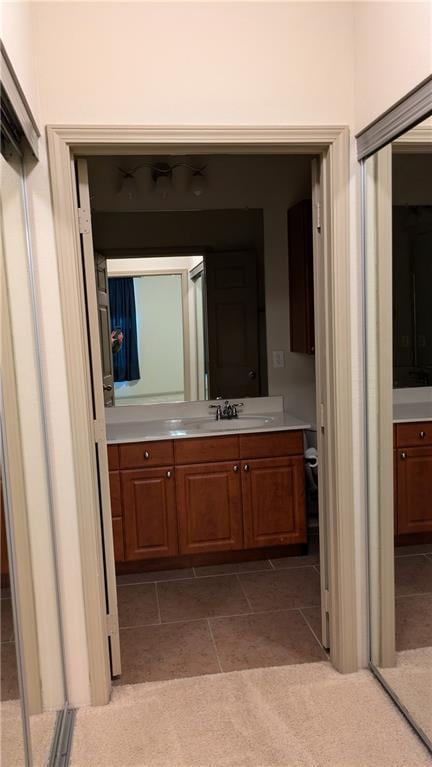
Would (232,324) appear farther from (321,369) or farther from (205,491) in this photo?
(321,369)

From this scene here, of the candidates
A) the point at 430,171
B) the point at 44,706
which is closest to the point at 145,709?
the point at 44,706

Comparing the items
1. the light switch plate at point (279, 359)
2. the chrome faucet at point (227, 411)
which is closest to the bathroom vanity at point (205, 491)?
the chrome faucet at point (227, 411)

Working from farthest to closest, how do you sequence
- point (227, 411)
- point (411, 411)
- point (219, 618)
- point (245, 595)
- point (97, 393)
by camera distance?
point (227, 411)
point (245, 595)
point (219, 618)
point (97, 393)
point (411, 411)

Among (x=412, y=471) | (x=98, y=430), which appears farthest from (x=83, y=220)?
(x=412, y=471)

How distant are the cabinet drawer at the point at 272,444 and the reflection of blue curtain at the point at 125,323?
85 centimetres

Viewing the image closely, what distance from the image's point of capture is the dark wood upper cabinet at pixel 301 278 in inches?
146

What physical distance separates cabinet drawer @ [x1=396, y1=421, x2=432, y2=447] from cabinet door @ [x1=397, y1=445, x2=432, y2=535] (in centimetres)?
2

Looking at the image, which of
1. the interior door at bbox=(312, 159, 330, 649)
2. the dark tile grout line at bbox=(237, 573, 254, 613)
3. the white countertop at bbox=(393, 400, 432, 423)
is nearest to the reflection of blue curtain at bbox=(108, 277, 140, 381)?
the dark tile grout line at bbox=(237, 573, 254, 613)

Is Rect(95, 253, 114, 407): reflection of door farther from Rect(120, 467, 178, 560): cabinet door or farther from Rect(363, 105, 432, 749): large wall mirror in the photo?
Rect(363, 105, 432, 749): large wall mirror

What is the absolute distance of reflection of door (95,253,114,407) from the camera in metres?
3.73

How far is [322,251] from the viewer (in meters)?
2.37

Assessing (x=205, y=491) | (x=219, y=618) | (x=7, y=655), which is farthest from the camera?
(x=205, y=491)

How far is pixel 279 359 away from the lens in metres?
4.07

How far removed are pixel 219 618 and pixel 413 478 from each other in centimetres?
136
